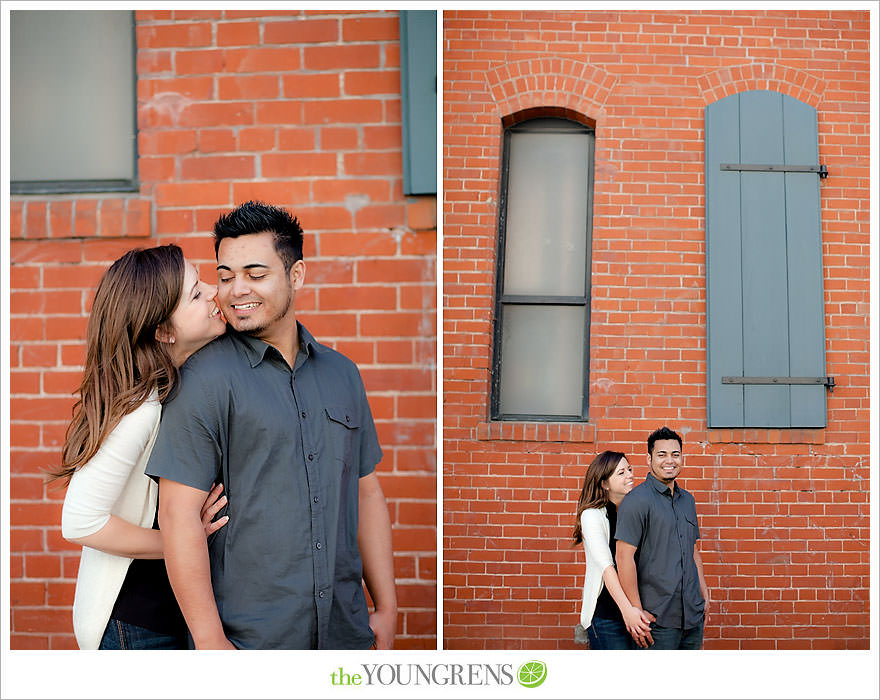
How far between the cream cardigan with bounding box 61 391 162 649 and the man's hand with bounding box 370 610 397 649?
29.6 inches

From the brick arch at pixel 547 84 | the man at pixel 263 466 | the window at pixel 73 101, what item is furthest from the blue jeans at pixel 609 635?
the window at pixel 73 101

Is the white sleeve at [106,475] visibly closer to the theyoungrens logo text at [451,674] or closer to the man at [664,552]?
the theyoungrens logo text at [451,674]

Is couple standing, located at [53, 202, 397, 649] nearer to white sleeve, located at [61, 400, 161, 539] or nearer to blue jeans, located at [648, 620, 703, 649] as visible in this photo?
white sleeve, located at [61, 400, 161, 539]

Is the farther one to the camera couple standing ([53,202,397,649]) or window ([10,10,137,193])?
window ([10,10,137,193])

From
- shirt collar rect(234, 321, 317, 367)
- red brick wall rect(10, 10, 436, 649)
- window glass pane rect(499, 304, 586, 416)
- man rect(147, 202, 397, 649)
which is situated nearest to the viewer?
man rect(147, 202, 397, 649)

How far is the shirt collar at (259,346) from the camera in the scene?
8.04 ft

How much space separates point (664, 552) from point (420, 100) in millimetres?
1734

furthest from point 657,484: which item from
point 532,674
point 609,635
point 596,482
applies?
point 532,674

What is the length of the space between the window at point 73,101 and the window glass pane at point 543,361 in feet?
4.95

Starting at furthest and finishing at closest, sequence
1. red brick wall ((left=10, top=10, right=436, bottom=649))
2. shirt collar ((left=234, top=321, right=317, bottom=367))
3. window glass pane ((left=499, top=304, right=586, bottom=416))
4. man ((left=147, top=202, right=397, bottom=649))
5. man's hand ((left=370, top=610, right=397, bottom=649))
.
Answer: red brick wall ((left=10, top=10, right=436, bottom=649)) < window glass pane ((left=499, top=304, right=586, bottom=416)) < man's hand ((left=370, top=610, right=397, bottom=649)) < shirt collar ((left=234, top=321, right=317, bottom=367)) < man ((left=147, top=202, right=397, bottom=649))

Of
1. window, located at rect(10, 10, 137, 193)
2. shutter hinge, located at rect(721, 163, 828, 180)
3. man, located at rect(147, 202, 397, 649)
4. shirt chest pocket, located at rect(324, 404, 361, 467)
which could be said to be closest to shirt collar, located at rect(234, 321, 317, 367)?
man, located at rect(147, 202, 397, 649)

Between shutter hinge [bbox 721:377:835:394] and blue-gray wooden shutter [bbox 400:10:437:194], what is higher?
blue-gray wooden shutter [bbox 400:10:437:194]

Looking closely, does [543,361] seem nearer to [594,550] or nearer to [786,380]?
[594,550]

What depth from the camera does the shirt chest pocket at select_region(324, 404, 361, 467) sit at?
8.23ft
